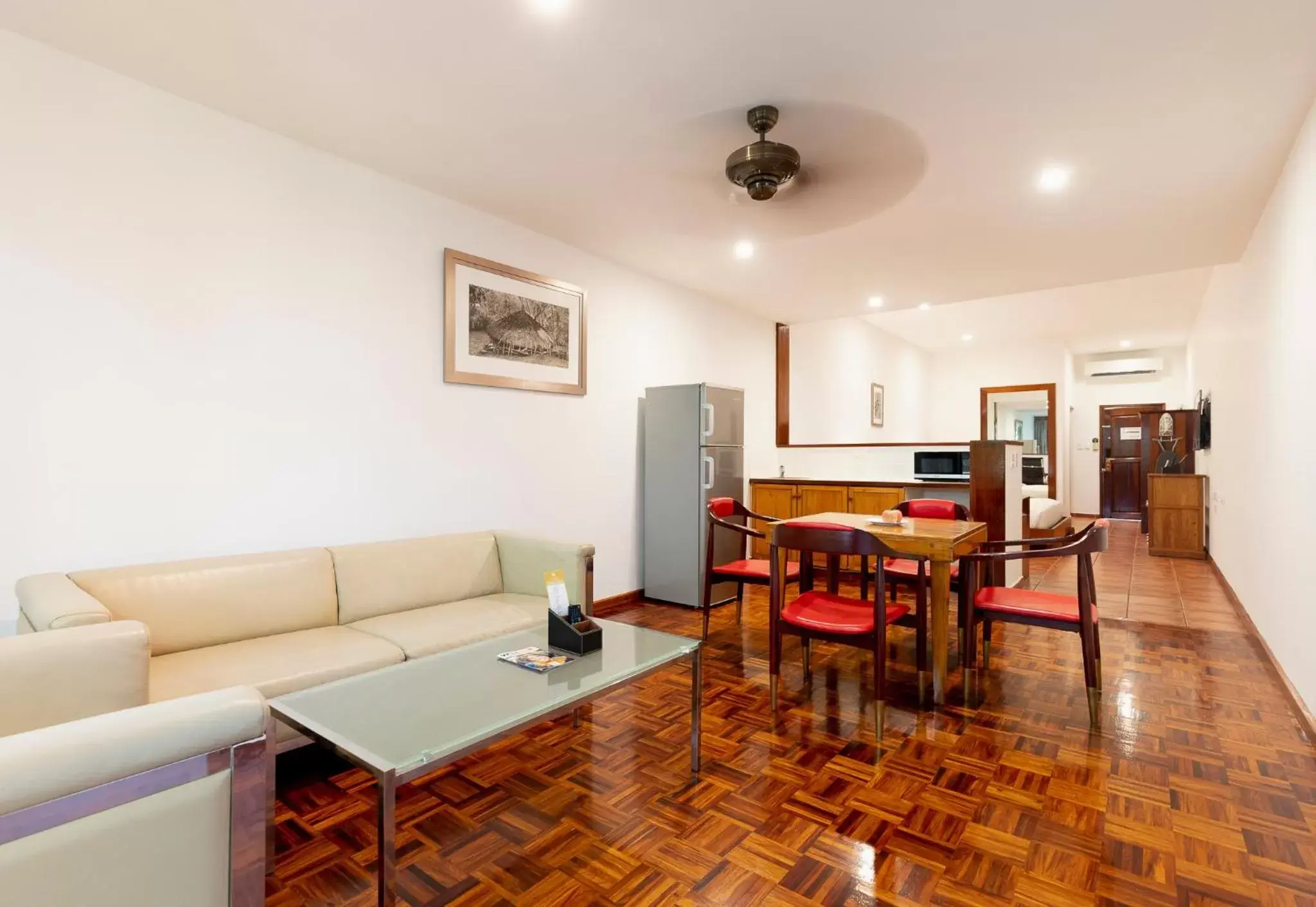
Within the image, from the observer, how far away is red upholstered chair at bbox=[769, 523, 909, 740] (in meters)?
2.65

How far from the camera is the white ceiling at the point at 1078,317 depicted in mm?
6539

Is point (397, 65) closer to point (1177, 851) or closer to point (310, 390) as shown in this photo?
point (310, 390)

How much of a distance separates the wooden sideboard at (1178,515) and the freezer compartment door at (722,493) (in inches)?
218

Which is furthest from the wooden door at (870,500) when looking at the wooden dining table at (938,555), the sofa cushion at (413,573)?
the sofa cushion at (413,573)

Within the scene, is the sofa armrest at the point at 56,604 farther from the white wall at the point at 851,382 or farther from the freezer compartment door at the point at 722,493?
the white wall at the point at 851,382

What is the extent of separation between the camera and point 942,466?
5965mm

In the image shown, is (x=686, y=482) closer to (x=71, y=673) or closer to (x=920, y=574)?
(x=920, y=574)

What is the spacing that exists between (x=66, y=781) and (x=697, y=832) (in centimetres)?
167

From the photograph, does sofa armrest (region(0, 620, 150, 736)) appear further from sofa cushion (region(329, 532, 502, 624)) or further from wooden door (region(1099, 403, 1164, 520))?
wooden door (region(1099, 403, 1164, 520))

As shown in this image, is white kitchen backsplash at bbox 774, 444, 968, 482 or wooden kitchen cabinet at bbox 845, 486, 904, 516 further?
white kitchen backsplash at bbox 774, 444, 968, 482

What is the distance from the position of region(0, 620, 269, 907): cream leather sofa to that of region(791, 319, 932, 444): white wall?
6.72 m

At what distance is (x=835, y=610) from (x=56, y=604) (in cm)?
293

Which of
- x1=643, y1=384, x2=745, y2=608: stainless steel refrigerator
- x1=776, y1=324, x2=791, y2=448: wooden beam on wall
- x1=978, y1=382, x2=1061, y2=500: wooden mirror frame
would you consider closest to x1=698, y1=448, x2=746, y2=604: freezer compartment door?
x1=643, y1=384, x2=745, y2=608: stainless steel refrigerator

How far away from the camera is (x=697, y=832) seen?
6.70 ft
